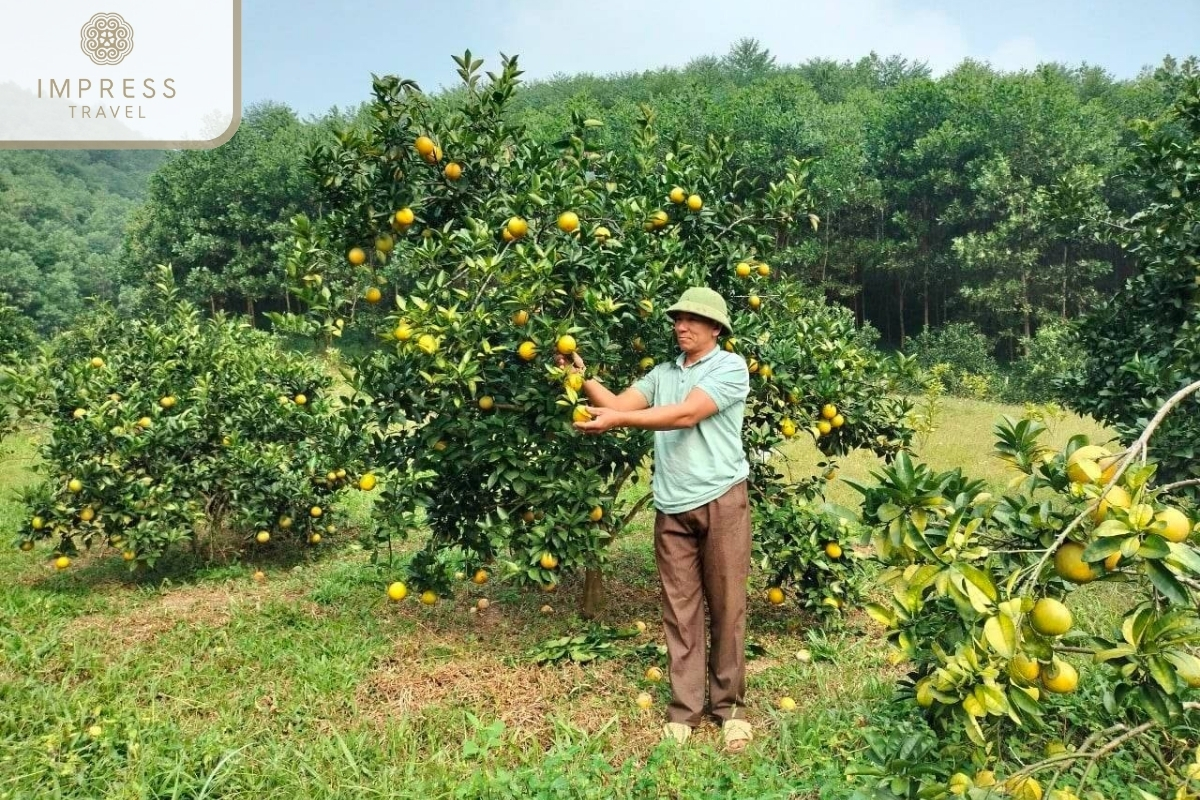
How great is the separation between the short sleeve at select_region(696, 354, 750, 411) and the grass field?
130 centimetres

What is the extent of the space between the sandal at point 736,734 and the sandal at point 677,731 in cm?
15

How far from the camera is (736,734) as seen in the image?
3.42m

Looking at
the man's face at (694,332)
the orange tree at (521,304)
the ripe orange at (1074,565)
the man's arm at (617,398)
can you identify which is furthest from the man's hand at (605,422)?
the ripe orange at (1074,565)

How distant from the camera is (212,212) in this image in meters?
29.4

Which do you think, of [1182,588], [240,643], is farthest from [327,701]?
[1182,588]

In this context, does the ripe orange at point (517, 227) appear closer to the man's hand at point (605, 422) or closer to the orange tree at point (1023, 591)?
the man's hand at point (605, 422)

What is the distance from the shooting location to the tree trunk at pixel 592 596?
461 cm

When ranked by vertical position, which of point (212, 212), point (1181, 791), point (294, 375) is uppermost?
point (212, 212)

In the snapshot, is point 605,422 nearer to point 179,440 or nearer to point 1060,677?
point 1060,677

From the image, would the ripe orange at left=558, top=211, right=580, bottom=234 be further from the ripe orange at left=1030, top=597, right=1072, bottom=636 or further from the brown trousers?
the ripe orange at left=1030, top=597, right=1072, bottom=636

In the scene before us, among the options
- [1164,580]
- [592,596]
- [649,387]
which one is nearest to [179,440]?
[592,596]

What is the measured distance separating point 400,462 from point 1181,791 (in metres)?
3.23

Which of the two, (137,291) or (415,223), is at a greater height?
(137,291)

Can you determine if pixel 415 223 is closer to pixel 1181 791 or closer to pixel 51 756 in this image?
pixel 51 756
